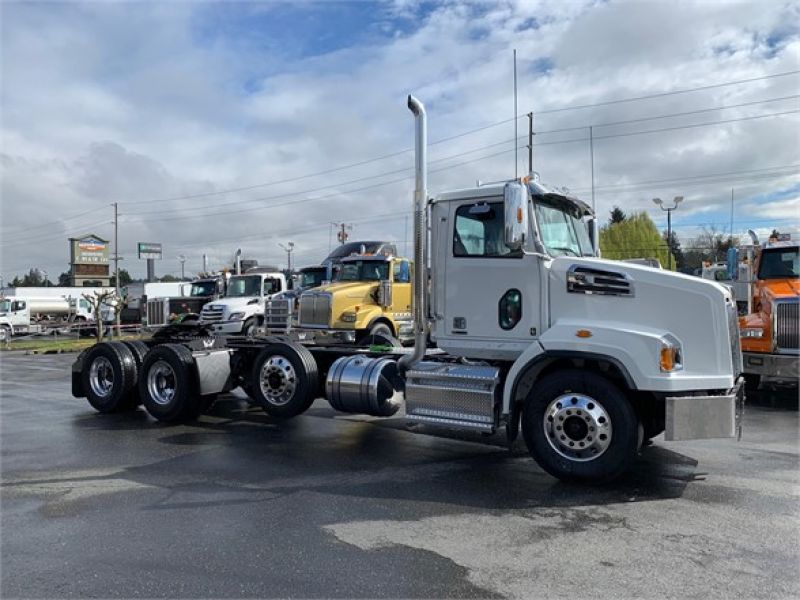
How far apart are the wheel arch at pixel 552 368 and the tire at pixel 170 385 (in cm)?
490

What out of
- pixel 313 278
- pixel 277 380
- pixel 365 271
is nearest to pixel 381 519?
pixel 277 380

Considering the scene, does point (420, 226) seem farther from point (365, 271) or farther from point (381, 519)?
point (365, 271)

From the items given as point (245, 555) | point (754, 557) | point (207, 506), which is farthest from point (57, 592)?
point (754, 557)

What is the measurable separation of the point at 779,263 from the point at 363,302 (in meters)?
8.40

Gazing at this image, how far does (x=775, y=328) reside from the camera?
10.0 metres

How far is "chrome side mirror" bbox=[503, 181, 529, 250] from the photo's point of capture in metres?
5.84

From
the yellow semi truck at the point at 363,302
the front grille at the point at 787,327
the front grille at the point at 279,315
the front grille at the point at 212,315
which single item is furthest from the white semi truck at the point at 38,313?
the front grille at the point at 787,327

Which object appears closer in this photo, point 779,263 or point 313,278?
point 779,263

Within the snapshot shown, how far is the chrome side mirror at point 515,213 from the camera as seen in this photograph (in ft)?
19.2

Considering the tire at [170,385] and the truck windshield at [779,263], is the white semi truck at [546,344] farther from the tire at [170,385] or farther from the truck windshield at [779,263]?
the truck windshield at [779,263]

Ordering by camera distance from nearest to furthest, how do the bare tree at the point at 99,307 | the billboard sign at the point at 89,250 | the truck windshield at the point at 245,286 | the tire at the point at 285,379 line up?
the tire at the point at 285,379 → the truck windshield at the point at 245,286 → the bare tree at the point at 99,307 → the billboard sign at the point at 89,250

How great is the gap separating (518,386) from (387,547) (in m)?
2.30

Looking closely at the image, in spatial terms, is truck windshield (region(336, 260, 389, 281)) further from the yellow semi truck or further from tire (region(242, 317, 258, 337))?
tire (region(242, 317, 258, 337))

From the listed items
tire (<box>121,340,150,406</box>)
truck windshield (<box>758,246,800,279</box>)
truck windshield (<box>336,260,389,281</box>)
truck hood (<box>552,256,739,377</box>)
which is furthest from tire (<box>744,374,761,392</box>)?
tire (<box>121,340,150,406</box>)
